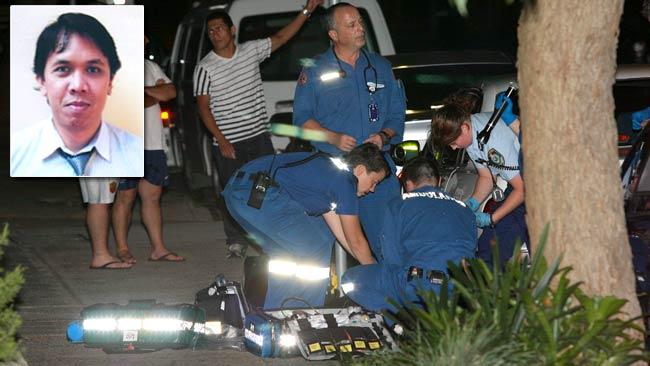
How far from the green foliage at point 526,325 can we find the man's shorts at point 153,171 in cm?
415

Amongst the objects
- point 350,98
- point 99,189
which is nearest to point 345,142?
point 350,98

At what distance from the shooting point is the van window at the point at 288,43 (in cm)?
1164

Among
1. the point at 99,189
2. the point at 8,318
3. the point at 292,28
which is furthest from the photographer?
the point at 292,28

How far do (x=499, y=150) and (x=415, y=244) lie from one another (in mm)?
951

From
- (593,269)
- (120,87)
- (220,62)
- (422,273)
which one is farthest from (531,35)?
(220,62)

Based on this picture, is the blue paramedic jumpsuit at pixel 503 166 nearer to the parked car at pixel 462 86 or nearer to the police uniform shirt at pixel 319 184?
the parked car at pixel 462 86

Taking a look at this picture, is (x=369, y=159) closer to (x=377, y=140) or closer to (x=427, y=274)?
(x=377, y=140)

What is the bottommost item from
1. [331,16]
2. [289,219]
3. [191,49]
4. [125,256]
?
[289,219]

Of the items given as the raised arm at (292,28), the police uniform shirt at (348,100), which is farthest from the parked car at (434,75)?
the police uniform shirt at (348,100)

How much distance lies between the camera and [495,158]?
7.45 m

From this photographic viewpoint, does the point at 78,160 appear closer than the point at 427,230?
No

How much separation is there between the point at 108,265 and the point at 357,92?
8.81 feet

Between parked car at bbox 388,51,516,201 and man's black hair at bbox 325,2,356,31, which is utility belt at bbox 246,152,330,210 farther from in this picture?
parked car at bbox 388,51,516,201

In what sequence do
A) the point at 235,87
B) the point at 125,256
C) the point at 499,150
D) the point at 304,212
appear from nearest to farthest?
the point at 499,150 → the point at 304,212 → the point at 125,256 → the point at 235,87
